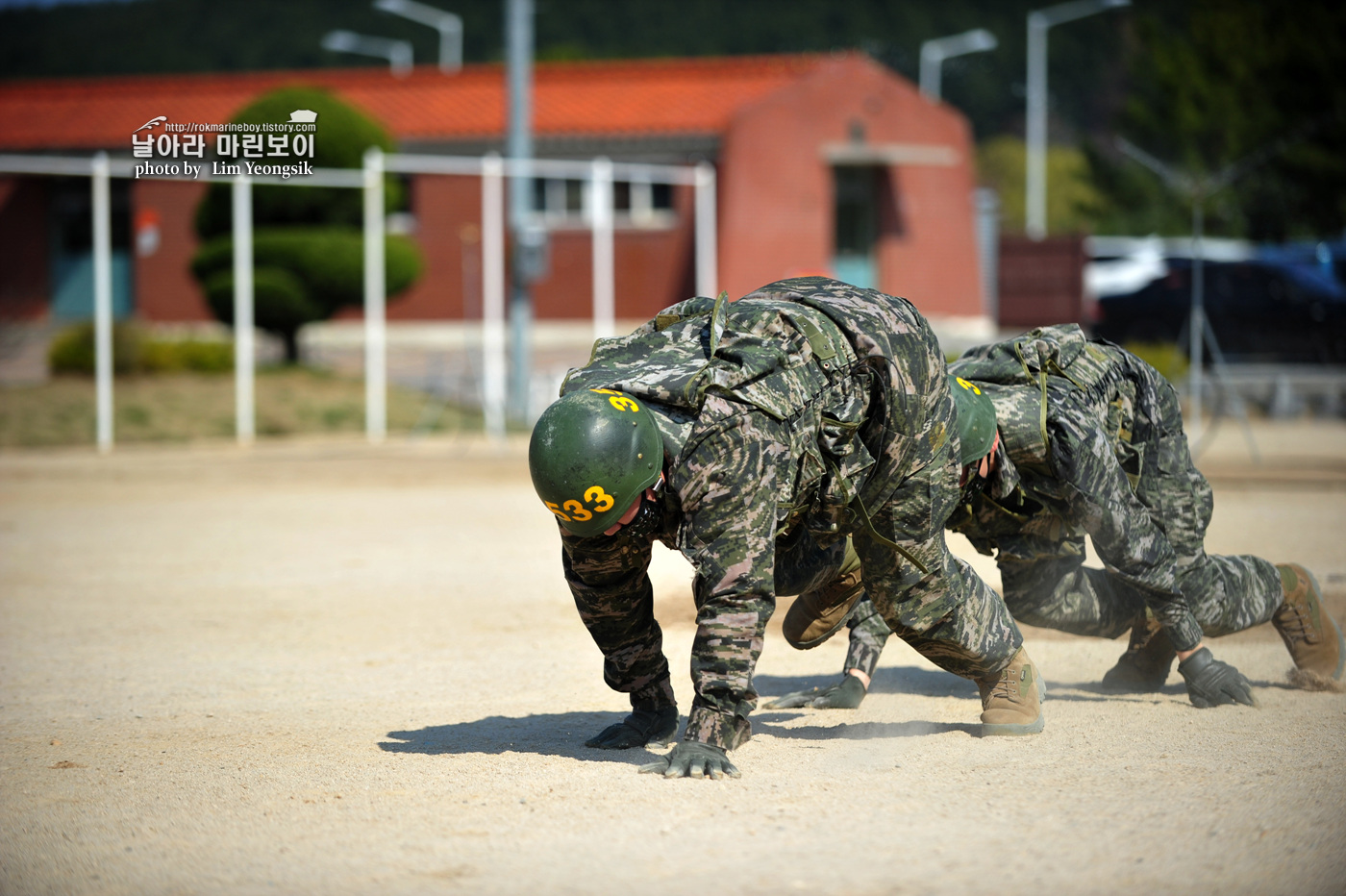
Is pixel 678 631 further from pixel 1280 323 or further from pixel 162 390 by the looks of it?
pixel 1280 323

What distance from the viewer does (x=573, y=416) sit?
3924mm

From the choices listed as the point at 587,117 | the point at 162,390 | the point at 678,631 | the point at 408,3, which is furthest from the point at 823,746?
the point at 408,3

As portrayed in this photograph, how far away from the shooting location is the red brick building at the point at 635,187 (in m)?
27.8

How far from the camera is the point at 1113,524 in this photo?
5.01 m

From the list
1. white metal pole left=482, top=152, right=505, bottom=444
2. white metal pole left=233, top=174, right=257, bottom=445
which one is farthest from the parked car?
white metal pole left=233, top=174, right=257, bottom=445

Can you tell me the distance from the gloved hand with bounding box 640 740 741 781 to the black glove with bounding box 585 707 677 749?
0.53 metres

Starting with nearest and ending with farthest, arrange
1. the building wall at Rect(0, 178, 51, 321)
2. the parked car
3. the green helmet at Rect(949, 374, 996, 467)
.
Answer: the green helmet at Rect(949, 374, 996, 467) → the parked car → the building wall at Rect(0, 178, 51, 321)

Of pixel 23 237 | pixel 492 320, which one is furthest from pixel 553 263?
pixel 23 237

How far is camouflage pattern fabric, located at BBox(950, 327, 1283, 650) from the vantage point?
196 inches

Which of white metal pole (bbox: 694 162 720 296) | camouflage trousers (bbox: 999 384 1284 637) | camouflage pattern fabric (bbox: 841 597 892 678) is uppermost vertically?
white metal pole (bbox: 694 162 720 296)

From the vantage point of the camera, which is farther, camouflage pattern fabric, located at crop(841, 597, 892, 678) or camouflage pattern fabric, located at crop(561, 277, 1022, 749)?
camouflage pattern fabric, located at crop(841, 597, 892, 678)

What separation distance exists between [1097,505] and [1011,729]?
85 centimetres

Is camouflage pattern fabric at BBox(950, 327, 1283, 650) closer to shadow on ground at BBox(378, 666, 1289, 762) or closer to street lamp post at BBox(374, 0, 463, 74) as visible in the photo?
shadow on ground at BBox(378, 666, 1289, 762)

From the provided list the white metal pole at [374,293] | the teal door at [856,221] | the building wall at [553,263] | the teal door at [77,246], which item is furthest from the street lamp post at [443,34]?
the white metal pole at [374,293]
